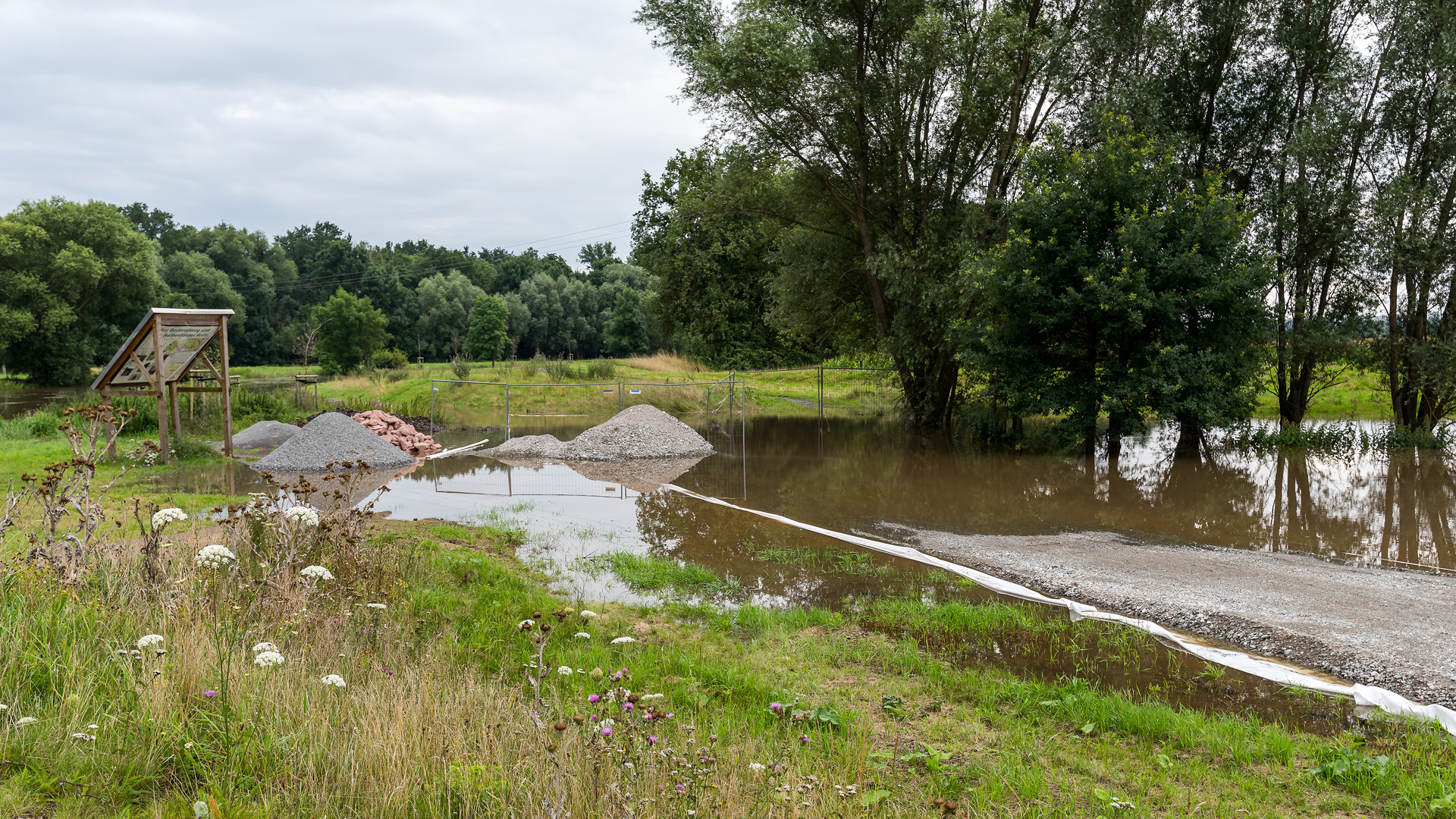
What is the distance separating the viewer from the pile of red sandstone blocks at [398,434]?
20.5m

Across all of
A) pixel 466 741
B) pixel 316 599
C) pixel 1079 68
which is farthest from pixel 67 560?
pixel 1079 68

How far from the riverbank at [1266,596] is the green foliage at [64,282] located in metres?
51.5

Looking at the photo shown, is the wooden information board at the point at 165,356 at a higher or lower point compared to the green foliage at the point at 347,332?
lower

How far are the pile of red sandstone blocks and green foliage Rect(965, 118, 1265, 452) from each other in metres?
14.3

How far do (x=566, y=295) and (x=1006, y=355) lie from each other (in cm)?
6261

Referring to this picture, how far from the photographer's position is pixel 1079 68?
804 inches

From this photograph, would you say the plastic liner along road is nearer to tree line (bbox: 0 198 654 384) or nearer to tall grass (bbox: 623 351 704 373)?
tall grass (bbox: 623 351 704 373)

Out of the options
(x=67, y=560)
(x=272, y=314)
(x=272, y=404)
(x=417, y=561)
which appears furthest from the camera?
(x=272, y=314)

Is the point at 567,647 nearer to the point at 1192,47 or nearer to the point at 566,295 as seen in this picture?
the point at 1192,47

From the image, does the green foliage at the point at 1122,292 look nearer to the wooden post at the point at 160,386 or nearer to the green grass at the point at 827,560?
the green grass at the point at 827,560

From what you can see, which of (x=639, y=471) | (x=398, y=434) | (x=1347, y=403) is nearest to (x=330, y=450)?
(x=398, y=434)

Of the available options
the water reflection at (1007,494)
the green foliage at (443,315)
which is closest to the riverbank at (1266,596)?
the water reflection at (1007,494)

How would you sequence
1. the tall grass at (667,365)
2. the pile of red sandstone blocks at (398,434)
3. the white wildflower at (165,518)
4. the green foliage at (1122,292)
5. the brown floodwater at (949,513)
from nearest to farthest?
1. the white wildflower at (165,518)
2. the brown floodwater at (949,513)
3. the green foliage at (1122,292)
4. the pile of red sandstone blocks at (398,434)
5. the tall grass at (667,365)

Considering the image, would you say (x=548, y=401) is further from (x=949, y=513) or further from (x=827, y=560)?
(x=827, y=560)
